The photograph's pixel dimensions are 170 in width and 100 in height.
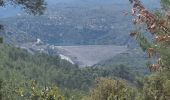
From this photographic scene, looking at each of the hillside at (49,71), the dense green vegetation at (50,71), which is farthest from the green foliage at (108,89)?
the hillside at (49,71)

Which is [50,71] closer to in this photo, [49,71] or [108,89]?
[49,71]

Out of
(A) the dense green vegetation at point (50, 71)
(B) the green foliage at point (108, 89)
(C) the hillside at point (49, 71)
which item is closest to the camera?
(B) the green foliage at point (108, 89)

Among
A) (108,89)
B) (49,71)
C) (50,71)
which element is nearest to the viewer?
(108,89)

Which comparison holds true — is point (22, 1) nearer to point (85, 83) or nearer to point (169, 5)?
point (169, 5)

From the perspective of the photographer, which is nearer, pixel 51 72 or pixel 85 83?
pixel 85 83

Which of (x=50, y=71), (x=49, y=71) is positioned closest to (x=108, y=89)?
(x=49, y=71)

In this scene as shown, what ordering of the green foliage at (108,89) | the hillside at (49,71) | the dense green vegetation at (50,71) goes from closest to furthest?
the green foliage at (108,89) < the dense green vegetation at (50,71) < the hillside at (49,71)

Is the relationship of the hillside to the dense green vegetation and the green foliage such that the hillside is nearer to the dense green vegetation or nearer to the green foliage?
the dense green vegetation

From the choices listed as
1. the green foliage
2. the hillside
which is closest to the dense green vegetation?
the hillside

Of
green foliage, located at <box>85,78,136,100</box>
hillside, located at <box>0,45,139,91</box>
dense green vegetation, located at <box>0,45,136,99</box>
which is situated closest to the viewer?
green foliage, located at <box>85,78,136,100</box>

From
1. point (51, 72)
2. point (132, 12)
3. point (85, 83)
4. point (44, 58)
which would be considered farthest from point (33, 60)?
point (132, 12)

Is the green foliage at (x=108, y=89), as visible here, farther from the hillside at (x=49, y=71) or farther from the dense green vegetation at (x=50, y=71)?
the hillside at (x=49, y=71)
